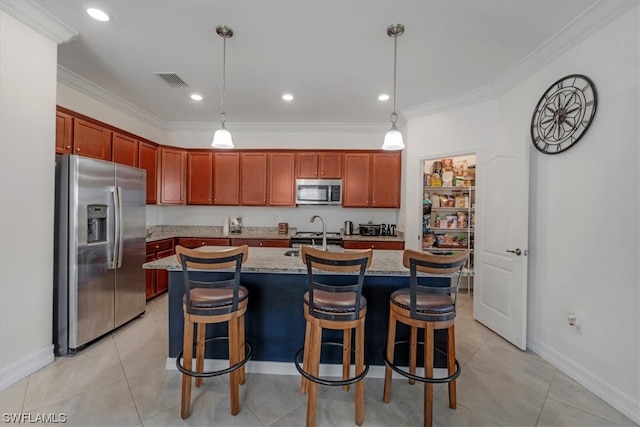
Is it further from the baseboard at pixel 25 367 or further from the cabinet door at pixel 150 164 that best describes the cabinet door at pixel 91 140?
the baseboard at pixel 25 367

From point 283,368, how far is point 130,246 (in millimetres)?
2171

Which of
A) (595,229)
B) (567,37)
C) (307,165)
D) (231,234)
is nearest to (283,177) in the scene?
(307,165)

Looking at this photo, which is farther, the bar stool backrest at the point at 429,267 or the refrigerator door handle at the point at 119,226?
the refrigerator door handle at the point at 119,226

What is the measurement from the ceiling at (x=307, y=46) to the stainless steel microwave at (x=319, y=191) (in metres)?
1.27

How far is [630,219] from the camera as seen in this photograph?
1.83 meters

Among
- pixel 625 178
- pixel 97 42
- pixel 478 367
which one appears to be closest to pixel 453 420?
pixel 478 367

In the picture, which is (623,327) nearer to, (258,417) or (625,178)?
(625,178)

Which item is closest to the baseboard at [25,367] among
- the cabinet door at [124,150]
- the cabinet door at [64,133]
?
the cabinet door at [64,133]

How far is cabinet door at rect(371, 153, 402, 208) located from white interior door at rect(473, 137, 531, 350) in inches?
54.2

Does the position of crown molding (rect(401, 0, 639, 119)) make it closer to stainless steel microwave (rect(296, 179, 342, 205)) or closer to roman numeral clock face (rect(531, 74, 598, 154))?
roman numeral clock face (rect(531, 74, 598, 154))

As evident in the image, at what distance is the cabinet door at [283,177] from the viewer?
180 inches

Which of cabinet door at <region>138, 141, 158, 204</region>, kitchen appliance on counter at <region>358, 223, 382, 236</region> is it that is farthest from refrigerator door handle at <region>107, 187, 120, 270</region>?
kitchen appliance on counter at <region>358, 223, 382, 236</region>

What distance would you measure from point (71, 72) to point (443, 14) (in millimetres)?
3869

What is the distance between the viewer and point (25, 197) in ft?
6.89
